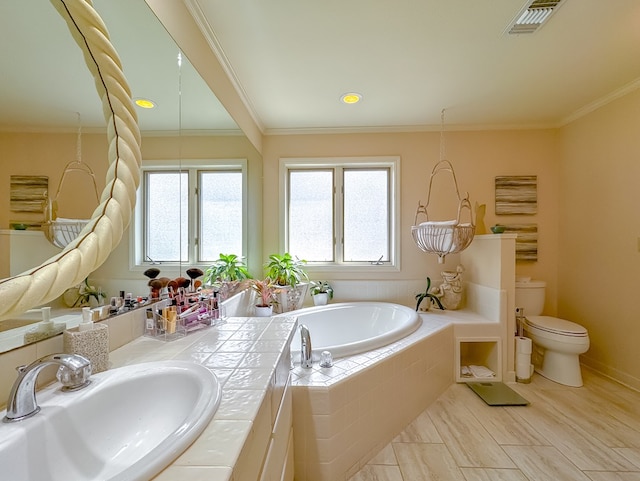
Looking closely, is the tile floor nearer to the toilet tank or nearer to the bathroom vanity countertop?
the toilet tank

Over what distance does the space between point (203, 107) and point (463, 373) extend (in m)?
2.86

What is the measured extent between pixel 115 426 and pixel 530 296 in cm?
320

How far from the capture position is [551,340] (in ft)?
7.49

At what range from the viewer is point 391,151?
297 cm

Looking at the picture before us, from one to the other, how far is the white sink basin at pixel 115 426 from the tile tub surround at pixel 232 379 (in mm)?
30

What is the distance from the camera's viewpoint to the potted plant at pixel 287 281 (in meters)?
2.55

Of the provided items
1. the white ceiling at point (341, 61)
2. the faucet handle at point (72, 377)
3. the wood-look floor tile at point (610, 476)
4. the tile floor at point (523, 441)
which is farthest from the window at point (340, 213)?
the faucet handle at point (72, 377)

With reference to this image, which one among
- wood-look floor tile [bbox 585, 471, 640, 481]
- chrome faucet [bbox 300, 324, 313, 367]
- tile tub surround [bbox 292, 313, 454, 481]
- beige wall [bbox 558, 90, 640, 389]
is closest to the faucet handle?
tile tub surround [bbox 292, 313, 454, 481]

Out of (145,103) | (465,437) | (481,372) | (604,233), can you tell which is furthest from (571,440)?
(145,103)

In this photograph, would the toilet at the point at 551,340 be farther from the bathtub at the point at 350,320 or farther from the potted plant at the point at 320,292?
the potted plant at the point at 320,292

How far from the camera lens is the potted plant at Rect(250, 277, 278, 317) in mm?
2305

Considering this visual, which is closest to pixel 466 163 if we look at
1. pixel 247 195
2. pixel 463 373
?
pixel 463 373

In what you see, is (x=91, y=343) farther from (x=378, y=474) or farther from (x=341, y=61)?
(x=341, y=61)

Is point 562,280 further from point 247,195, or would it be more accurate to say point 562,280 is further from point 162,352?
point 162,352
